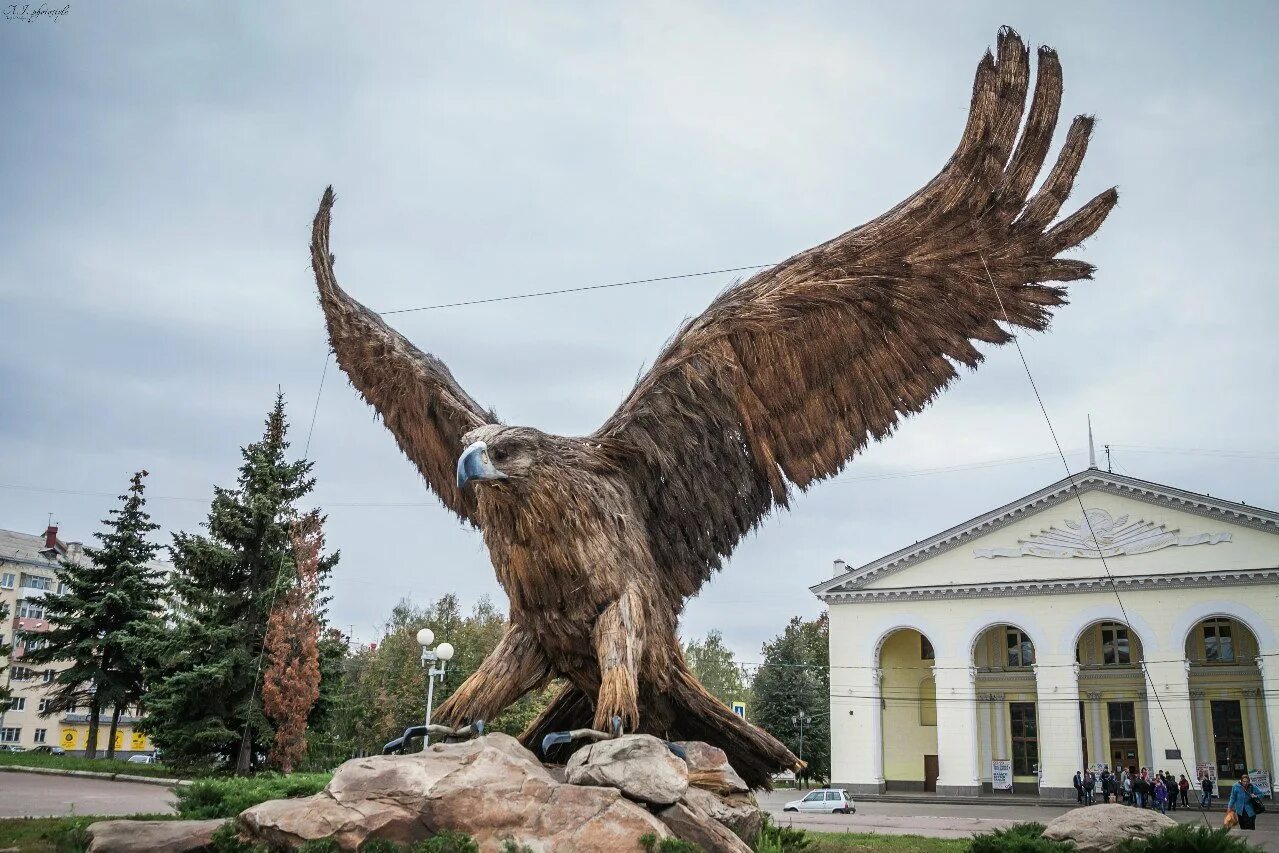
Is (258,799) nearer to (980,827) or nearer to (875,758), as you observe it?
(980,827)

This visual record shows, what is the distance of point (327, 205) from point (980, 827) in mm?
18424

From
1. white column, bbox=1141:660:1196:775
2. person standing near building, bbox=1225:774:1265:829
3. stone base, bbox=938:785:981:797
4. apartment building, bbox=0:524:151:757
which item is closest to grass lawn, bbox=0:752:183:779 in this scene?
person standing near building, bbox=1225:774:1265:829

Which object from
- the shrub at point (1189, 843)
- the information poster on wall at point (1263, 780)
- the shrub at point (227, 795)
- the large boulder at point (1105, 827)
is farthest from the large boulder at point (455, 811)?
the information poster on wall at point (1263, 780)

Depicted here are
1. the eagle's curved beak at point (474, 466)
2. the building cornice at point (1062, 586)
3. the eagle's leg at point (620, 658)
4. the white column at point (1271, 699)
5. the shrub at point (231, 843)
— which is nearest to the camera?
the shrub at point (231, 843)

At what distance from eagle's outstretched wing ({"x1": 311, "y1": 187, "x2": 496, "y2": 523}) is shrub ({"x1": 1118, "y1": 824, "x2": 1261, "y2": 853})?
5.77 m

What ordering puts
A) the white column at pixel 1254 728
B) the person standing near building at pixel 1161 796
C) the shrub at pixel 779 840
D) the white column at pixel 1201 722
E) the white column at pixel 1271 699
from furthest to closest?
the white column at pixel 1201 722 → the white column at pixel 1254 728 → the white column at pixel 1271 699 → the person standing near building at pixel 1161 796 → the shrub at pixel 779 840

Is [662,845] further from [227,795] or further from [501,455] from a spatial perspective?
[227,795]

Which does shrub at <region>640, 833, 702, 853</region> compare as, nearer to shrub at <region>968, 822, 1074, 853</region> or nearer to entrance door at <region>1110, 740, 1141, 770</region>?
shrub at <region>968, 822, 1074, 853</region>

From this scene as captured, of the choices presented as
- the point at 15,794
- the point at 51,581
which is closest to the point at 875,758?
the point at 15,794

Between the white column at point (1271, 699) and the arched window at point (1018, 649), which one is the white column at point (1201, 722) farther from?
the arched window at point (1018, 649)

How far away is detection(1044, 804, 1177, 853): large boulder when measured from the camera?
7828 mm

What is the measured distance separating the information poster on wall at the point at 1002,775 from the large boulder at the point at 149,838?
36.3 meters

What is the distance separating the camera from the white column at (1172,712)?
1310 inches

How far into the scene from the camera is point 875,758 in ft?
122
